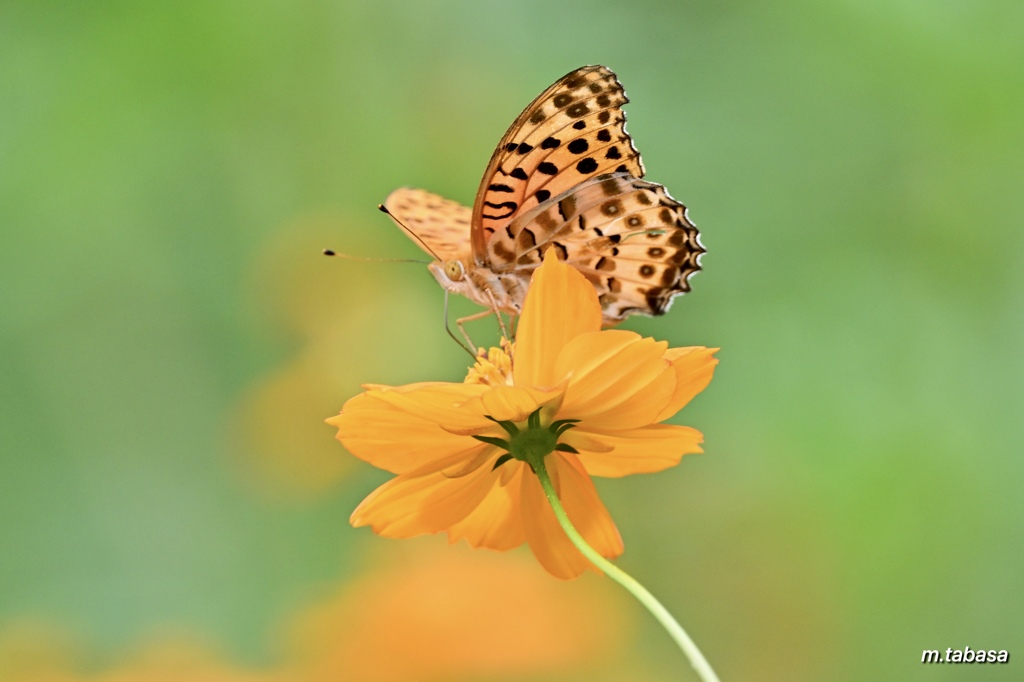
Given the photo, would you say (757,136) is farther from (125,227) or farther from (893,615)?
(125,227)

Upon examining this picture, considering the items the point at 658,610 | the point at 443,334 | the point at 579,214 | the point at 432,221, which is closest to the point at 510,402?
the point at 658,610

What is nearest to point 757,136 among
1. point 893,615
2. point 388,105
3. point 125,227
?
point 388,105

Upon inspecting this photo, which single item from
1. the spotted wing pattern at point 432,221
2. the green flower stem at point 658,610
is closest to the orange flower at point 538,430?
the green flower stem at point 658,610

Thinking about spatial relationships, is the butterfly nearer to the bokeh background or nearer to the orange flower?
the orange flower

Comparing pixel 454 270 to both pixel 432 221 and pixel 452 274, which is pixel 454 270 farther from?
pixel 432 221

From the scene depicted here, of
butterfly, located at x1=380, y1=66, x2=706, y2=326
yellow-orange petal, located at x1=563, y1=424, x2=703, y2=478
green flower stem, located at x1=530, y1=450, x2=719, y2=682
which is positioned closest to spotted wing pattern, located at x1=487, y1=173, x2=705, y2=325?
butterfly, located at x1=380, y1=66, x2=706, y2=326

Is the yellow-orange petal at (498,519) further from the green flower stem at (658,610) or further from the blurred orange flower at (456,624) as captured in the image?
the blurred orange flower at (456,624)
